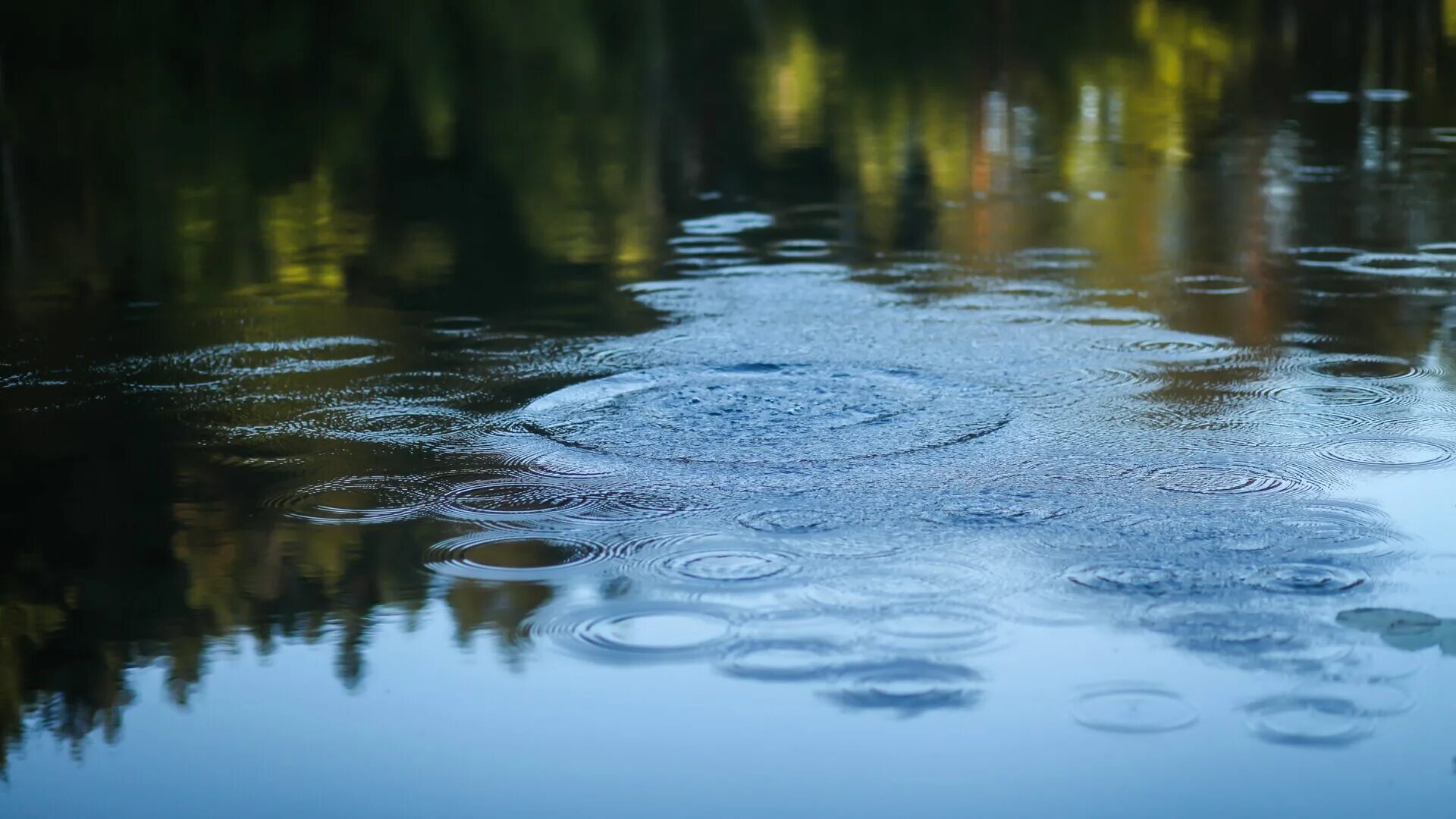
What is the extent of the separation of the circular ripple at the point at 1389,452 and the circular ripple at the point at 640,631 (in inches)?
115

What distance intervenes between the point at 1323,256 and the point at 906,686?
293 inches

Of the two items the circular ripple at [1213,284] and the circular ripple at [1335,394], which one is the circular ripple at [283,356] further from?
the circular ripple at [1213,284]

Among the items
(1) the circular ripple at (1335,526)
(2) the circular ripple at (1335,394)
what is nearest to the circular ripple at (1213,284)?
(2) the circular ripple at (1335,394)

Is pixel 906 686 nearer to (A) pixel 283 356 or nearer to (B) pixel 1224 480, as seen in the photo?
(B) pixel 1224 480

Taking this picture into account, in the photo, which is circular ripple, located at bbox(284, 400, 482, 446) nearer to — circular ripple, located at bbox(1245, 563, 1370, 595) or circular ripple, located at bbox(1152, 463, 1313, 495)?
circular ripple, located at bbox(1152, 463, 1313, 495)

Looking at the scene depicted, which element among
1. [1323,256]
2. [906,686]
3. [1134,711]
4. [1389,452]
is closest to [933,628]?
[906,686]

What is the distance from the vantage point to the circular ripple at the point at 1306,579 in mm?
5629

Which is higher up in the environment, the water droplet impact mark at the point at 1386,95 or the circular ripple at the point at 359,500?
the water droplet impact mark at the point at 1386,95

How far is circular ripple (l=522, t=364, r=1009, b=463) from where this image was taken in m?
7.30

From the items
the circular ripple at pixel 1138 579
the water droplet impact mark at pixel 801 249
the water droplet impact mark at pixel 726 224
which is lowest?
the circular ripple at pixel 1138 579

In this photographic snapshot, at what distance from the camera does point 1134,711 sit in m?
4.89

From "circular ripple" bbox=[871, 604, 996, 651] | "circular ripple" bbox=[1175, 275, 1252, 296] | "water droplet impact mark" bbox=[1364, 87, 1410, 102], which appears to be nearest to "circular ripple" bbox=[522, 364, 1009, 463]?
"circular ripple" bbox=[871, 604, 996, 651]

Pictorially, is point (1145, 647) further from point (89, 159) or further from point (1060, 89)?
point (1060, 89)

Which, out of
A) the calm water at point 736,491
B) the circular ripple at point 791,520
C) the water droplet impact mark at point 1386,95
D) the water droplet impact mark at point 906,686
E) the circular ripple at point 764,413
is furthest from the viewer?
the water droplet impact mark at point 1386,95
